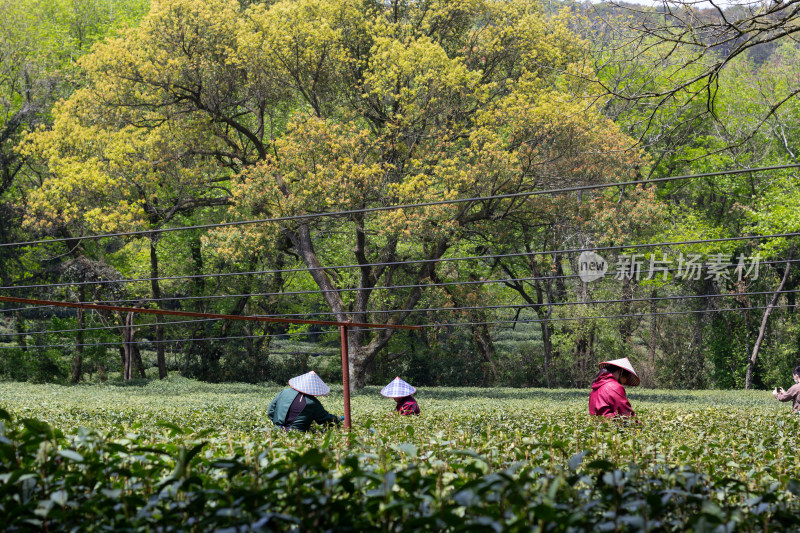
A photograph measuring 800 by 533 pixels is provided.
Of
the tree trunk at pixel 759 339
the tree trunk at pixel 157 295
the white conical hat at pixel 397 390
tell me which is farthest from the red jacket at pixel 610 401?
the tree trunk at pixel 759 339

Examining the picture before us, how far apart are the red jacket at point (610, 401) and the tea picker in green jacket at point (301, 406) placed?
2.88 metres

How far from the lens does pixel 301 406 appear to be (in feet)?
24.6

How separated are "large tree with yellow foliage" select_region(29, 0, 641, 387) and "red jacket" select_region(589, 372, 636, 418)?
38.7 ft

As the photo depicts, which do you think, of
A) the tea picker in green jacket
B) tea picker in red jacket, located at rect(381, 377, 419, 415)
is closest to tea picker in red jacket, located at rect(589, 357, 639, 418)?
tea picker in red jacket, located at rect(381, 377, 419, 415)

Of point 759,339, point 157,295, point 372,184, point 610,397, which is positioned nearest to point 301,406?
point 610,397

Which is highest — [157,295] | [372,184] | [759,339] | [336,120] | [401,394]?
[336,120]

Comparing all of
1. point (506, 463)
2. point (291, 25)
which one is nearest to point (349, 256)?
point (291, 25)

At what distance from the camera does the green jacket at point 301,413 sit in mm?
7457

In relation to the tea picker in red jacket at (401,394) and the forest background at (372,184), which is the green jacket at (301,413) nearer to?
the tea picker in red jacket at (401,394)

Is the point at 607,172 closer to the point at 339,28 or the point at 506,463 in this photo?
the point at 339,28

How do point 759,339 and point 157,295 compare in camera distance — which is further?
point 759,339

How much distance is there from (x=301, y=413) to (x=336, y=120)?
51.4 ft

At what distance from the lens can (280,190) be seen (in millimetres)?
20594

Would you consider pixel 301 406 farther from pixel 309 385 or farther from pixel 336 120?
pixel 336 120
